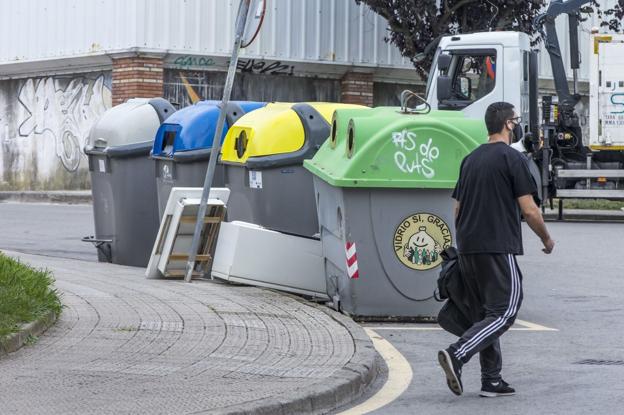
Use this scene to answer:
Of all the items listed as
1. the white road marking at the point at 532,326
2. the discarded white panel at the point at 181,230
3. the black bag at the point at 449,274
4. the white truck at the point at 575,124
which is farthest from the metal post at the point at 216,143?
the white truck at the point at 575,124

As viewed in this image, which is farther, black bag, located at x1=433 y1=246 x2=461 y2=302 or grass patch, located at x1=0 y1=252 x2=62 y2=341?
grass patch, located at x1=0 y1=252 x2=62 y2=341

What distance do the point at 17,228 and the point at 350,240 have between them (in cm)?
1175

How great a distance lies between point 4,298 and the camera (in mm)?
8812

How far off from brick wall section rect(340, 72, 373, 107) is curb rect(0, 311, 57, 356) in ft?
75.3

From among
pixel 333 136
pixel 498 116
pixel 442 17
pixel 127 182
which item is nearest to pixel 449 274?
pixel 498 116

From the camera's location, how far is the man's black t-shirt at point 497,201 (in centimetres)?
760

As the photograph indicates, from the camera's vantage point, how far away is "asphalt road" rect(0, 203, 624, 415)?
288 inches

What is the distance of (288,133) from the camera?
40.3 feet

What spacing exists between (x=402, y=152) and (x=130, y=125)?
5.28 metres

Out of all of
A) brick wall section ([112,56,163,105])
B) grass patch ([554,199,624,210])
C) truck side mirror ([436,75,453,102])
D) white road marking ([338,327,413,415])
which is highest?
brick wall section ([112,56,163,105])

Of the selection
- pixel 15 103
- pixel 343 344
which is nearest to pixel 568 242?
pixel 343 344

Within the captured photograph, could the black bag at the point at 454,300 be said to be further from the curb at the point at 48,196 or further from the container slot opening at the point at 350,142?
the curb at the point at 48,196

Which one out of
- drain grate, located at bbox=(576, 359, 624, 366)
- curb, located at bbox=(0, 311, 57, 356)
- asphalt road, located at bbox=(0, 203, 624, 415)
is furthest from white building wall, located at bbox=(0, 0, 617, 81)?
drain grate, located at bbox=(576, 359, 624, 366)

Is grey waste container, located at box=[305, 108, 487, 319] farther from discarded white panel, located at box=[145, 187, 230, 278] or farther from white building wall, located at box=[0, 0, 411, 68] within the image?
white building wall, located at box=[0, 0, 411, 68]
